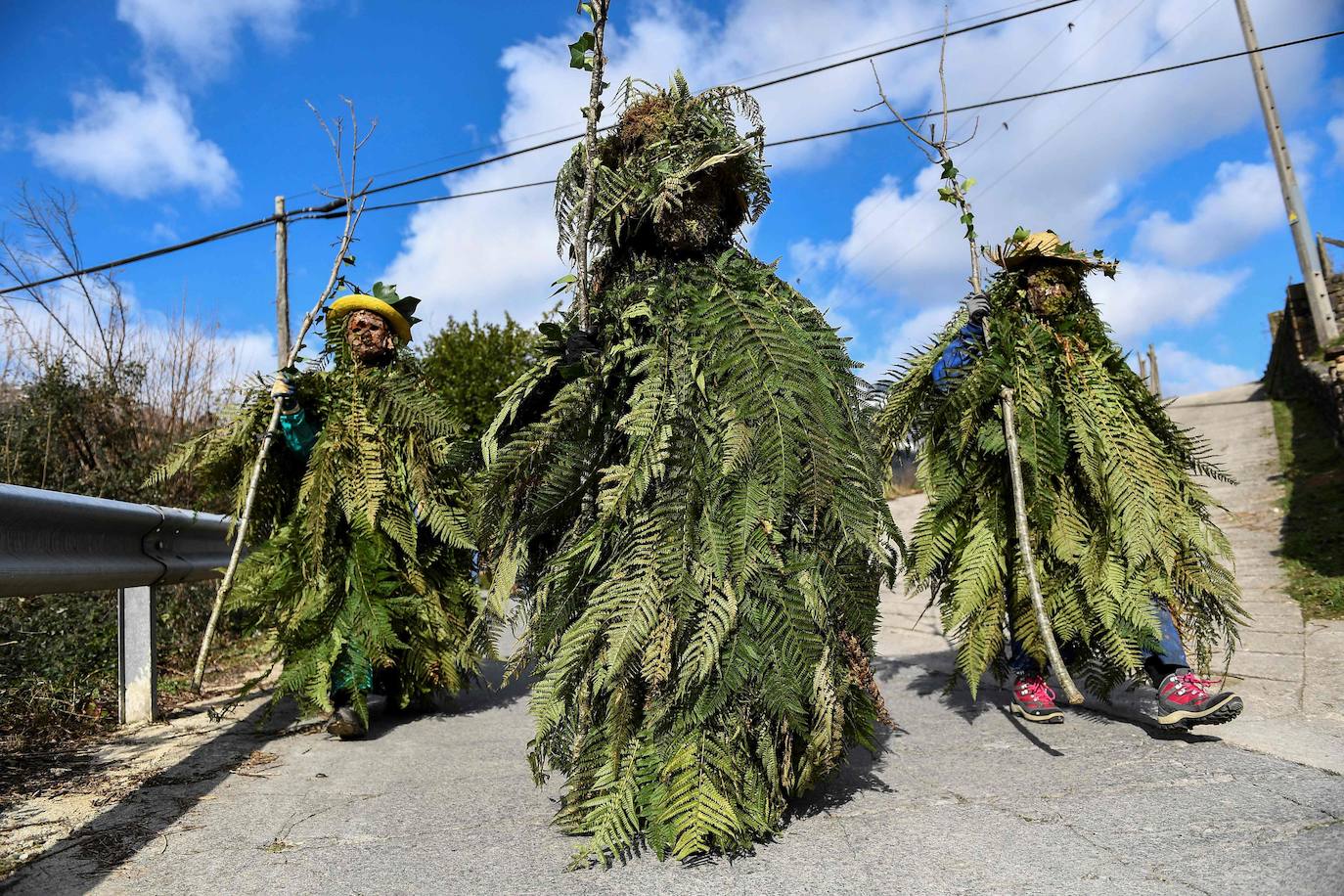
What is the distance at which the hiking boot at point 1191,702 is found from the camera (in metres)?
3.34

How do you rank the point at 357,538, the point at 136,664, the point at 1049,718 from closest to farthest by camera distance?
the point at 1049,718, the point at 357,538, the point at 136,664

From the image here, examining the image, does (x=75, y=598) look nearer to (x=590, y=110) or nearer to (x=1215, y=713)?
(x=590, y=110)

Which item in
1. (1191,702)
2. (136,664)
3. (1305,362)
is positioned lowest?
(1191,702)

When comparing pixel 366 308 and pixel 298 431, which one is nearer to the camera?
pixel 298 431

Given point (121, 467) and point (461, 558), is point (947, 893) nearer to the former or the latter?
point (461, 558)

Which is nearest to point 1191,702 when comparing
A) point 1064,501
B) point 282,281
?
point 1064,501

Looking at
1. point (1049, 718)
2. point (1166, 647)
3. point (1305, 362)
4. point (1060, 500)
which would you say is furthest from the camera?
point (1305, 362)

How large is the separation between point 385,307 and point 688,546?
9.24 ft

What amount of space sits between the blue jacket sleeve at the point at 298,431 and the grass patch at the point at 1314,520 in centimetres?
633

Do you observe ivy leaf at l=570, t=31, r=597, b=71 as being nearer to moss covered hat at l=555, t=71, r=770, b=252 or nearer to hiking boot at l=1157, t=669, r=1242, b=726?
moss covered hat at l=555, t=71, r=770, b=252

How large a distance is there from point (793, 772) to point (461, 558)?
2.46 meters

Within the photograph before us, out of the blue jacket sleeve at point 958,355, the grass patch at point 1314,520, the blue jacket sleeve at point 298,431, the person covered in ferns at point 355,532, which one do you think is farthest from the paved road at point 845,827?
the grass patch at point 1314,520

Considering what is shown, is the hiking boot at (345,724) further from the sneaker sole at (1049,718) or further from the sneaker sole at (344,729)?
the sneaker sole at (1049,718)

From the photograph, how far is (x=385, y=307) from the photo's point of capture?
179 inches
